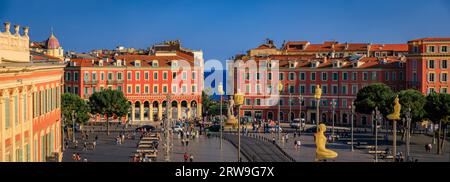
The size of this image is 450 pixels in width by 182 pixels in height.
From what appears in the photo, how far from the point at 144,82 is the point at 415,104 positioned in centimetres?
3568

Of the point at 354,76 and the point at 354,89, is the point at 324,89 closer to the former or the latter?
the point at 354,89

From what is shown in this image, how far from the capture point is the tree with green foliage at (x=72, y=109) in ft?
201

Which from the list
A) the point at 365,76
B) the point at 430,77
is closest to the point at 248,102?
the point at 365,76

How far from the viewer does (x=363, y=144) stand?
182 feet

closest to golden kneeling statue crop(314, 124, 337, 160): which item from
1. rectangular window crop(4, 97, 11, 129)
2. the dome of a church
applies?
rectangular window crop(4, 97, 11, 129)

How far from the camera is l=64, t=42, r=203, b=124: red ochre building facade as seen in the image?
269 ft

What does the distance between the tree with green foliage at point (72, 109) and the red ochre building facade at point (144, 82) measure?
17.7m

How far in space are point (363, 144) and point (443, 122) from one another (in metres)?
5.94

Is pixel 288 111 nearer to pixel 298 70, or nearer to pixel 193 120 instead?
pixel 298 70

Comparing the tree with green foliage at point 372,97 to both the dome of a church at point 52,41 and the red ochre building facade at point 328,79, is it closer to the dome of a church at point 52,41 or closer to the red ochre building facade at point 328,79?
the red ochre building facade at point 328,79

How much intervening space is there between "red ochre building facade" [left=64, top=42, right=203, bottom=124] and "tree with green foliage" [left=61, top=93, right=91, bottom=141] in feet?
58.1

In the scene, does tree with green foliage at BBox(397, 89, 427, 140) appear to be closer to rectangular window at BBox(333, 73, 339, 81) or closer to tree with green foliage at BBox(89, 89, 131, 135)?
rectangular window at BBox(333, 73, 339, 81)

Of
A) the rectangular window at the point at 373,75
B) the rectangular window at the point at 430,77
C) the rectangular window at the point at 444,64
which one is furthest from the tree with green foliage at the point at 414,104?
the rectangular window at the point at 373,75
